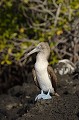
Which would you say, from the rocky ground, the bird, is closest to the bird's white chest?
the bird

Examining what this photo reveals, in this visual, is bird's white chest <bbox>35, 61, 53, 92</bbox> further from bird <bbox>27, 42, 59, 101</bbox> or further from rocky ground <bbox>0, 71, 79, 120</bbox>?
rocky ground <bbox>0, 71, 79, 120</bbox>

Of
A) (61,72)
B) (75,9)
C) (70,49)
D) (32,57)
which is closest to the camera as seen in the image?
(61,72)

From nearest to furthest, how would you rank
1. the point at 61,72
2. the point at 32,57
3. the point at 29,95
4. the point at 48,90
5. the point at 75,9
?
1. the point at 48,90
2. the point at 29,95
3. the point at 61,72
4. the point at 75,9
5. the point at 32,57

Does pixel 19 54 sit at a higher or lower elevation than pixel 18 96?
higher

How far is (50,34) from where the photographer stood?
1074cm

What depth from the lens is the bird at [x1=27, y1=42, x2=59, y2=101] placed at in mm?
6953

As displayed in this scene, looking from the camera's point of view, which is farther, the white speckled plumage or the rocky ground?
the white speckled plumage

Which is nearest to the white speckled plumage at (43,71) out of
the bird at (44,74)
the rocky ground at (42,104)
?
the bird at (44,74)

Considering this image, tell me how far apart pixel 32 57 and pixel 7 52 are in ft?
2.83

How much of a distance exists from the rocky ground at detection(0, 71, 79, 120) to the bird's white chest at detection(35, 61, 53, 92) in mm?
291

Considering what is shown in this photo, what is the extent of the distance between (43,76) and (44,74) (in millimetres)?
43

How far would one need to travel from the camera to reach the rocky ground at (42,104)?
6051 mm

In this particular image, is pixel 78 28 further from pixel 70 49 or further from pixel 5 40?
pixel 5 40

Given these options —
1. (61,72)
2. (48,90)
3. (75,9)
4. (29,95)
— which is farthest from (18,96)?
(75,9)
